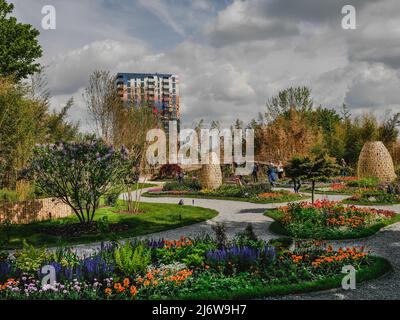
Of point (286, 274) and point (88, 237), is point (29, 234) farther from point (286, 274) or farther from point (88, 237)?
point (286, 274)

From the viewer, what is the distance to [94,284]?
6.14 m

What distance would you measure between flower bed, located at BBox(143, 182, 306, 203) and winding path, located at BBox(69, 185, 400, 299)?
1.13 m

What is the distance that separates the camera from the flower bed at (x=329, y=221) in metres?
10.9

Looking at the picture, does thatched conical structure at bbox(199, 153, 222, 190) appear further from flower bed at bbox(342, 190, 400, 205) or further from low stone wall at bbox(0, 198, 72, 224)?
low stone wall at bbox(0, 198, 72, 224)

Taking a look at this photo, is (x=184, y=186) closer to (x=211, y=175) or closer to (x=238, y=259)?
(x=211, y=175)

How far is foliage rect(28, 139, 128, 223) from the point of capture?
12.1 m

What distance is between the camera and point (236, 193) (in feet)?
69.7

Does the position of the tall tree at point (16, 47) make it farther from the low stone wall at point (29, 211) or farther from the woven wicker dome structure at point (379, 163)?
the woven wicker dome structure at point (379, 163)

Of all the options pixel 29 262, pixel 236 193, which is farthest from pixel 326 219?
pixel 236 193

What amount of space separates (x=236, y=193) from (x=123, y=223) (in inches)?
359

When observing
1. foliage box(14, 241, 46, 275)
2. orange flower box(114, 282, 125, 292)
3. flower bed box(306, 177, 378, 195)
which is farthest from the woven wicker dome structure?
foliage box(14, 241, 46, 275)

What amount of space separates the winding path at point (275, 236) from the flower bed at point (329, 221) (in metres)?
0.33

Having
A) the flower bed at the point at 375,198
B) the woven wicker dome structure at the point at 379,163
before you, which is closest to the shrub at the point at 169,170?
the woven wicker dome structure at the point at 379,163
